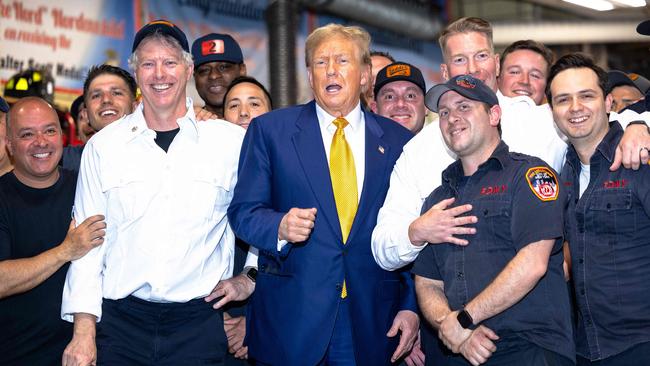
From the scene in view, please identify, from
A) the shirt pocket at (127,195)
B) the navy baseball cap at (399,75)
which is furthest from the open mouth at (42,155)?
the navy baseball cap at (399,75)

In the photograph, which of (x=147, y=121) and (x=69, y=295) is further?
(x=147, y=121)

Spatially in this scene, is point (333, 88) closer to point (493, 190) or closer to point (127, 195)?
point (493, 190)

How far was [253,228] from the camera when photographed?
310 cm

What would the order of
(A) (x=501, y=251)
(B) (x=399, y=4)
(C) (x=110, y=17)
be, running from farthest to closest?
(B) (x=399, y=4), (C) (x=110, y=17), (A) (x=501, y=251)

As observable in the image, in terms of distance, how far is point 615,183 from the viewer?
10.6ft

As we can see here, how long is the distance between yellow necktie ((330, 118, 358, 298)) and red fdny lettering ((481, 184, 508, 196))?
555 mm

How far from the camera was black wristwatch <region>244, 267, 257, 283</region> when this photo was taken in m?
3.52

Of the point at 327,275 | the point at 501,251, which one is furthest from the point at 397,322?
the point at 501,251

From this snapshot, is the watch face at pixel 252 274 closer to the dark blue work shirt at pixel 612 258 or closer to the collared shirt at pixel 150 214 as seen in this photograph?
the collared shirt at pixel 150 214

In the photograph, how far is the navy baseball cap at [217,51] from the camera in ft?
15.7


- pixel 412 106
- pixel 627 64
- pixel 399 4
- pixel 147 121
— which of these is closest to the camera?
pixel 147 121

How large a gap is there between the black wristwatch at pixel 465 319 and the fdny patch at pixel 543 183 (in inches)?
19.5

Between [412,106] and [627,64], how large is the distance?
45.1 ft

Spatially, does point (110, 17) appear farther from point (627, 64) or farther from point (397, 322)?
point (627, 64)
